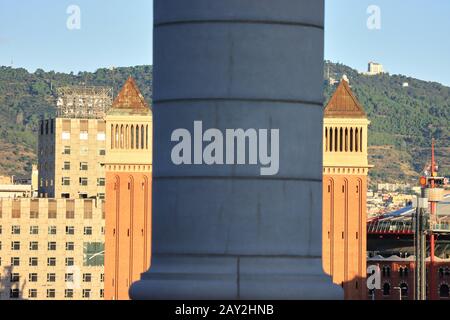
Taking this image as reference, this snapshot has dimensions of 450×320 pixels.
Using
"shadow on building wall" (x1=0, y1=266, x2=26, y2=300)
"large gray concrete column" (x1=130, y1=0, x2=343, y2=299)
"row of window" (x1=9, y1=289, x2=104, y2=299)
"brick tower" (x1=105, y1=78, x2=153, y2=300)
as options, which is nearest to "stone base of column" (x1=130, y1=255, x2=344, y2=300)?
"large gray concrete column" (x1=130, y1=0, x2=343, y2=299)

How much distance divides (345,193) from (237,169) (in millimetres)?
128467

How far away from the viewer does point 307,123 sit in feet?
49.5

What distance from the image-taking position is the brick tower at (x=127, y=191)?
14288cm

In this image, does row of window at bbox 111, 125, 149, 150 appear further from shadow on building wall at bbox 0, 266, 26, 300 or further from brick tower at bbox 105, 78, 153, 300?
shadow on building wall at bbox 0, 266, 26, 300

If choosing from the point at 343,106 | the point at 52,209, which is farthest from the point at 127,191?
the point at 52,209

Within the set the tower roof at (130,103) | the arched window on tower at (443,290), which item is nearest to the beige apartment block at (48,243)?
the arched window on tower at (443,290)

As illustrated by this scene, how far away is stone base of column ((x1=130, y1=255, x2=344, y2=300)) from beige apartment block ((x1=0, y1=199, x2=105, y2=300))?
181m

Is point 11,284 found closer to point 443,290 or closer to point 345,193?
point 443,290

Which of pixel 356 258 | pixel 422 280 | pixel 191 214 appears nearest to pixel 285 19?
pixel 191 214

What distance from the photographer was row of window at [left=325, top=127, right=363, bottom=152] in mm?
144500

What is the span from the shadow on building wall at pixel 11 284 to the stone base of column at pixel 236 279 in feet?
586

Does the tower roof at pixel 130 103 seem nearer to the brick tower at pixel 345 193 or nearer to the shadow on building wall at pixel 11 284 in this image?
the brick tower at pixel 345 193
